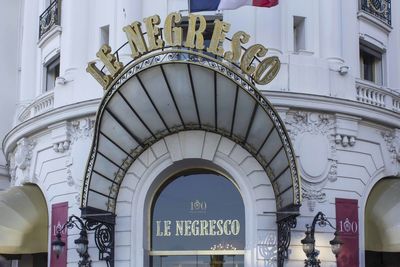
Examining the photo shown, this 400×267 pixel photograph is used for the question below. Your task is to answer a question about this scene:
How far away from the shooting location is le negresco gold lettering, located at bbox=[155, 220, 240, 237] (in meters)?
18.8

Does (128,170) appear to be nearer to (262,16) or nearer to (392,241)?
(262,16)

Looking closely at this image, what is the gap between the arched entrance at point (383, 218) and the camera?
746 inches

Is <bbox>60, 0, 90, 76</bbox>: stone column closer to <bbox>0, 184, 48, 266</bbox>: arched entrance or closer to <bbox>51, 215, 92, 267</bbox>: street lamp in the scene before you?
<bbox>0, 184, 48, 266</bbox>: arched entrance

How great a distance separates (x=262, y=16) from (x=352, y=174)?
15.0ft

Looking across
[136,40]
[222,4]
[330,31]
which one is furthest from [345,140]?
[136,40]

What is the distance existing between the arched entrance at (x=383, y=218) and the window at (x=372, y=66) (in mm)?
3365

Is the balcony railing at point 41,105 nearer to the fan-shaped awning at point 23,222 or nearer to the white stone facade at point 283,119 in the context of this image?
the white stone facade at point 283,119

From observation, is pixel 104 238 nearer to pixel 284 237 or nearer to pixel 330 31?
pixel 284 237

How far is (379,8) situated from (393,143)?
165 inches

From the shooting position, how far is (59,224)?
19.6 meters

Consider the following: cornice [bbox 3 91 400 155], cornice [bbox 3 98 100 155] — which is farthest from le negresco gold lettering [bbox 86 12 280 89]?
cornice [bbox 3 98 100 155]

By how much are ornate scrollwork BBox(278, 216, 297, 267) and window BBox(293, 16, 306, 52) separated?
15.7ft

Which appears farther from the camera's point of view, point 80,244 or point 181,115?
point 181,115

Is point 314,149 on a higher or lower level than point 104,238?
higher
